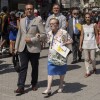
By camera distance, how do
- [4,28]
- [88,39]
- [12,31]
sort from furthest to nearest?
[4,28] → [12,31] → [88,39]

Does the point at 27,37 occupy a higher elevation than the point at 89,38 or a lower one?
higher

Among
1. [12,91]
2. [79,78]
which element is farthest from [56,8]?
[12,91]

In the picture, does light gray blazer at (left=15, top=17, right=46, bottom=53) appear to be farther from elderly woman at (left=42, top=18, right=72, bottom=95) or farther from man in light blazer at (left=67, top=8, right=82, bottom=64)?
man in light blazer at (left=67, top=8, right=82, bottom=64)

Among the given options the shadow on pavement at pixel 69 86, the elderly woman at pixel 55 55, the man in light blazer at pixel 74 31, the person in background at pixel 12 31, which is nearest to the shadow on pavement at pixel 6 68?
the person in background at pixel 12 31

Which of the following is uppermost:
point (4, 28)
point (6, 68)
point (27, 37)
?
point (27, 37)

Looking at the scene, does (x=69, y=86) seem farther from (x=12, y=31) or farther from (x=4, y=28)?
(x=4, y=28)

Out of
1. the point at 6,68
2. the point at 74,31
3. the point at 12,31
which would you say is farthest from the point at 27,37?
the point at 74,31

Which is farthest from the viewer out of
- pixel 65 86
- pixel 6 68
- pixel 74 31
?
pixel 74 31

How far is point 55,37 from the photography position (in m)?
7.35

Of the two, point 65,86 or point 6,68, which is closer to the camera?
point 65,86

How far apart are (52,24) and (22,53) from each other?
0.87 meters

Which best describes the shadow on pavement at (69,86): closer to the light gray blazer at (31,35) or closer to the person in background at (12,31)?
the light gray blazer at (31,35)

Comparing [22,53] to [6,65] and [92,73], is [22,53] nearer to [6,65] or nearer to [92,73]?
[92,73]

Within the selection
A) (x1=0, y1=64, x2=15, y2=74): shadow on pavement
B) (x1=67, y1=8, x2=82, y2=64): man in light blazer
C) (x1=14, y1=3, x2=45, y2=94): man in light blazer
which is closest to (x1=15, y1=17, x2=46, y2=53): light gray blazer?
(x1=14, y1=3, x2=45, y2=94): man in light blazer
